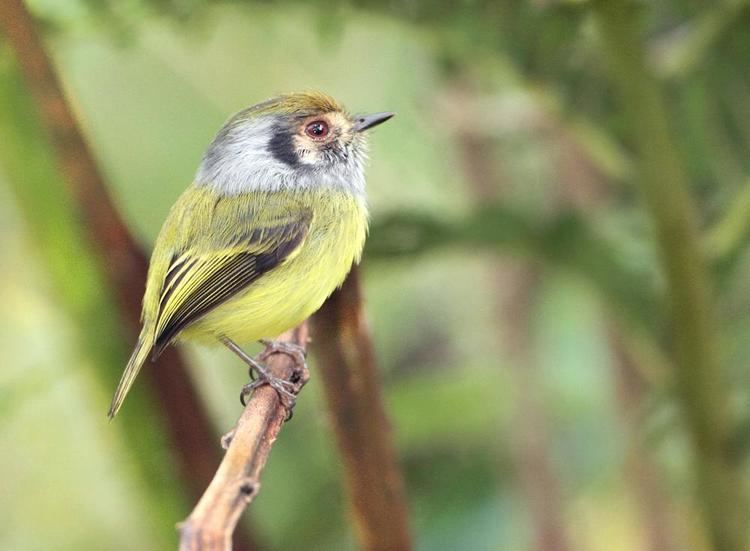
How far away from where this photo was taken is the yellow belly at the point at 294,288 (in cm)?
209

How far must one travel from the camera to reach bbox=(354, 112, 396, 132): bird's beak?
2.42m

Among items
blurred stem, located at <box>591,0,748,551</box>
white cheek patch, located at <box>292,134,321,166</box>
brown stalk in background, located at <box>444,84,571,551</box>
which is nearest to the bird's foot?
white cheek patch, located at <box>292,134,321,166</box>

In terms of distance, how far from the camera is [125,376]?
77.8 inches

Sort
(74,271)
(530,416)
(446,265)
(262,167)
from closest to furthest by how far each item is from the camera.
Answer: (74,271) → (262,167) → (530,416) → (446,265)

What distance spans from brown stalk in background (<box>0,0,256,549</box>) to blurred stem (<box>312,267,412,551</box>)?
0.58 metres

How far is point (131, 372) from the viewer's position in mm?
1974

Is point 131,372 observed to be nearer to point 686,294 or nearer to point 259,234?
point 259,234

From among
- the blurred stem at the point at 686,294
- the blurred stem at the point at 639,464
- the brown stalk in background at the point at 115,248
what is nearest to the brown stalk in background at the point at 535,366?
the blurred stem at the point at 639,464

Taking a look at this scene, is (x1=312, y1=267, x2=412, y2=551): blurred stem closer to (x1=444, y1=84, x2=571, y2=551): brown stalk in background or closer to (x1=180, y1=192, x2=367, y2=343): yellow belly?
(x1=180, y1=192, x2=367, y2=343): yellow belly

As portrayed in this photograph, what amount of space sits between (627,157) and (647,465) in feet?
3.59

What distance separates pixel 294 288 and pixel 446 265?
7.89 ft

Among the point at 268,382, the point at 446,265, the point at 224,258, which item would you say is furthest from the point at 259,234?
the point at 446,265

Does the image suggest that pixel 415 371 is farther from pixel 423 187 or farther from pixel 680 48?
pixel 680 48

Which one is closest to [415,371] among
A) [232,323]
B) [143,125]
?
[143,125]
